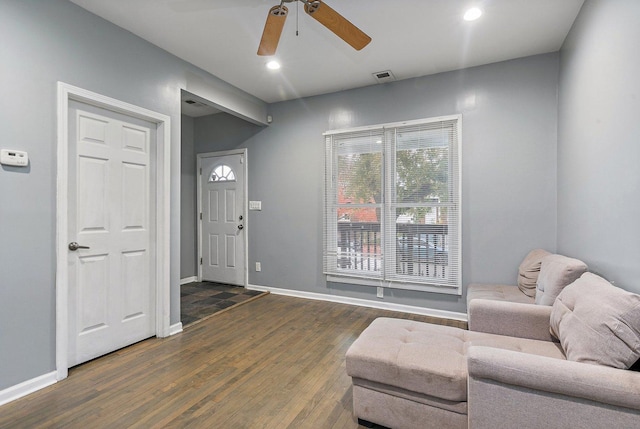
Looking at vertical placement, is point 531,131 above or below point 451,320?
above

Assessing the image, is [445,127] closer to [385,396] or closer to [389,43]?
[389,43]

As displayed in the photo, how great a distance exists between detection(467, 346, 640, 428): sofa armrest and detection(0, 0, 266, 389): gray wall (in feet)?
8.77

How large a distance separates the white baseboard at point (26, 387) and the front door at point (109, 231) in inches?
8.1

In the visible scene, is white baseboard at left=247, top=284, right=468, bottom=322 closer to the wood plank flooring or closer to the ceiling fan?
the wood plank flooring

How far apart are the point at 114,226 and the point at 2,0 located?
1629 millimetres

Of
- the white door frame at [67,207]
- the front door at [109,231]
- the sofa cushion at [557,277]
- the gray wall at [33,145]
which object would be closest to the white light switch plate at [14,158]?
the gray wall at [33,145]

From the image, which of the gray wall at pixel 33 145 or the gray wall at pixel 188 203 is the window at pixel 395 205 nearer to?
the gray wall at pixel 188 203

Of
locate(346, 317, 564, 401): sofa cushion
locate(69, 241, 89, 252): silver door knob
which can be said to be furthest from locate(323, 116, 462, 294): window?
locate(69, 241, 89, 252): silver door knob

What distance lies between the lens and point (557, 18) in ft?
8.52

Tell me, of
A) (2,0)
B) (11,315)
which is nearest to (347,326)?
(11,315)

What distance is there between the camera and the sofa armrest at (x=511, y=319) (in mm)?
1965

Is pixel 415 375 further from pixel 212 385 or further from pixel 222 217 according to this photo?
pixel 222 217

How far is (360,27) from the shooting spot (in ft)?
9.05

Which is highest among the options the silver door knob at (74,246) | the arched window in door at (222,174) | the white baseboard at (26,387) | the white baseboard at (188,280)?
the arched window in door at (222,174)
